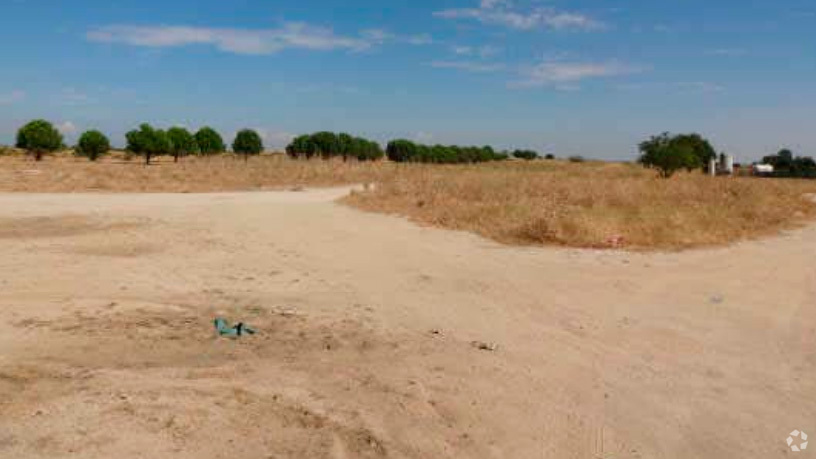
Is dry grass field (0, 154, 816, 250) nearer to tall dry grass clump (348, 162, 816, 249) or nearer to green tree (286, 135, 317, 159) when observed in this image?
tall dry grass clump (348, 162, 816, 249)

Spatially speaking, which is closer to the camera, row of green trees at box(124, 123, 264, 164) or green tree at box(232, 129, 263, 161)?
row of green trees at box(124, 123, 264, 164)

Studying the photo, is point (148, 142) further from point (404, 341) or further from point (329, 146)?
point (404, 341)

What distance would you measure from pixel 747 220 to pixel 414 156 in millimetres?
69035

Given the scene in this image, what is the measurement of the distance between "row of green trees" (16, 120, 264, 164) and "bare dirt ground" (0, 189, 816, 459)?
54867 millimetres

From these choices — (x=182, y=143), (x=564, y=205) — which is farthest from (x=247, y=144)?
(x=564, y=205)

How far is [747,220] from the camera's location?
1683 centimetres

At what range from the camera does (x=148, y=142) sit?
2477 inches

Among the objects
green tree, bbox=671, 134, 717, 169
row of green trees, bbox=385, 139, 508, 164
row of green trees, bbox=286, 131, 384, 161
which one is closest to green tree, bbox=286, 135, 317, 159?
row of green trees, bbox=286, 131, 384, 161

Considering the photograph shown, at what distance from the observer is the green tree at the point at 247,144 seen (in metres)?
75.4

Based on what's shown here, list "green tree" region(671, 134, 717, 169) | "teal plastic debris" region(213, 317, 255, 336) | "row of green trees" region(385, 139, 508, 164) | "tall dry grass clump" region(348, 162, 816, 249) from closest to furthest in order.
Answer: "teal plastic debris" region(213, 317, 255, 336) < "tall dry grass clump" region(348, 162, 816, 249) < "green tree" region(671, 134, 717, 169) < "row of green trees" region(385, 139, 508, 164)

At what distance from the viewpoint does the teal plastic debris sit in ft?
21.4

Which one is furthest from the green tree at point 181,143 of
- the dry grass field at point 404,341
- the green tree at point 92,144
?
the dry grass field at point 404,341

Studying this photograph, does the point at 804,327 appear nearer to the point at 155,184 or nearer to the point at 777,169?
the point at 155,184

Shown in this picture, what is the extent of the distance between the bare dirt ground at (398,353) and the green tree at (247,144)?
65.1m
